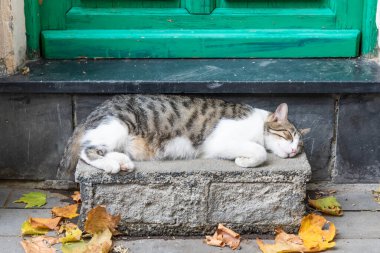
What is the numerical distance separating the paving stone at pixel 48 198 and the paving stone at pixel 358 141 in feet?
5.19

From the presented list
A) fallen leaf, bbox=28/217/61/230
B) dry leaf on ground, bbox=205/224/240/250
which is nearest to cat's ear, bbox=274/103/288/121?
dry leaf on ground, bbox=205/224/240/250

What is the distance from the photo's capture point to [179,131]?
3861 millimetres

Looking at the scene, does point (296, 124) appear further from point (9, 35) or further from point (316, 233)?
point (9, 35)

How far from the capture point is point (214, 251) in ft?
11.6

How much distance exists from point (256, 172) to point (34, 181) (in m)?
1.42

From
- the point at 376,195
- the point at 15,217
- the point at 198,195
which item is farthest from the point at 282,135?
the point at 15,217

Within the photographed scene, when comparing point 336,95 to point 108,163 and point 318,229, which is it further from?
point 108,163

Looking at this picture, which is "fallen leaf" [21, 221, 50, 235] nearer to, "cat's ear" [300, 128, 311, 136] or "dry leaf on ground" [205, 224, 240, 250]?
"dry leaf on ground" [205, 224, 240, 250]

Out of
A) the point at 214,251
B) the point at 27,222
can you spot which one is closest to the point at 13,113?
the point at 27,222

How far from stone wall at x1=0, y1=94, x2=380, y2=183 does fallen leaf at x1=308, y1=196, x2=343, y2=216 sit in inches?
11.0

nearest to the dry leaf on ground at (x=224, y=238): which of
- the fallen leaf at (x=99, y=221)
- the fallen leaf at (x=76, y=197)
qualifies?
the fallen leaf at (x=99, y=221)

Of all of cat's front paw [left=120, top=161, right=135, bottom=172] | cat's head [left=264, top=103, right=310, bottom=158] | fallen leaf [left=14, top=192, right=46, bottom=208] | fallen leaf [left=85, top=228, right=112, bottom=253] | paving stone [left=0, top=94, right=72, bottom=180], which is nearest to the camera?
fallen leaf [left=85, top=228, right=112, bottom=253]

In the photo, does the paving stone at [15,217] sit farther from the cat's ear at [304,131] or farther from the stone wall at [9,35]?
the cat's ear at [304,131]

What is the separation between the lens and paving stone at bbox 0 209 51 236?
371 cm
